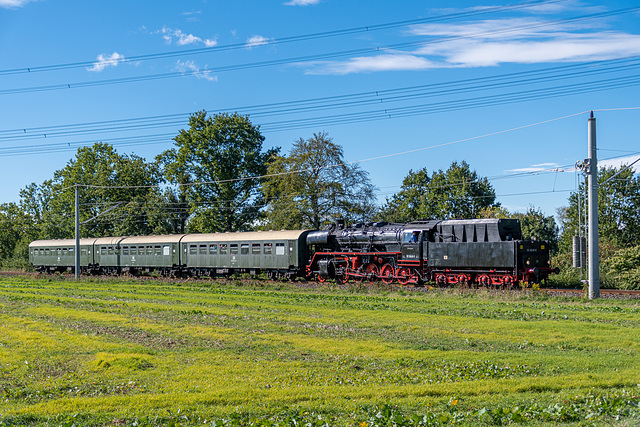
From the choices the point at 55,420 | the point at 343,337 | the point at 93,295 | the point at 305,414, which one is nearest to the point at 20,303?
the point at 93,295

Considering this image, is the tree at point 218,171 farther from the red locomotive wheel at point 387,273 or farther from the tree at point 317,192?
the red locomotive wheel at point 387,273

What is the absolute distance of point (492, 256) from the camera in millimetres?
30078

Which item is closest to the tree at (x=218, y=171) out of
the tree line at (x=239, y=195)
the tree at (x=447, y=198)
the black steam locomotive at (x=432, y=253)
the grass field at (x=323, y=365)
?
the tree line at (x=239, y=195)

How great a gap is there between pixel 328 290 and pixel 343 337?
645 inches

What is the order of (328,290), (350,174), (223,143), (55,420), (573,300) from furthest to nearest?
(223,143), (350,174), (328,290), (573,300), (55,420)

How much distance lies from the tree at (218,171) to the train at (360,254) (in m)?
11.3

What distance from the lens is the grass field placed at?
30.1ft

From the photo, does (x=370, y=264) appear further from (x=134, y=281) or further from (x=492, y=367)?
(x=492, y=367)

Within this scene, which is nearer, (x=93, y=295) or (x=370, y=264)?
(x=93, y=295)

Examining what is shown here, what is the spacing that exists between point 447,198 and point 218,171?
83.3 ft

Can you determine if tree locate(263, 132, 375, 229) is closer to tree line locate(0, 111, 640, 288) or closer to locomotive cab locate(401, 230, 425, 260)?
tree line locate(0, 111, 640, 288)

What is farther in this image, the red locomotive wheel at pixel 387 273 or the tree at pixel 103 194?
the tree at pixel 103 194

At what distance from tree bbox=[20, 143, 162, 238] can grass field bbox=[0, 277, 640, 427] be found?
1837 inches

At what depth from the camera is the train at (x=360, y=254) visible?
1192 inches
